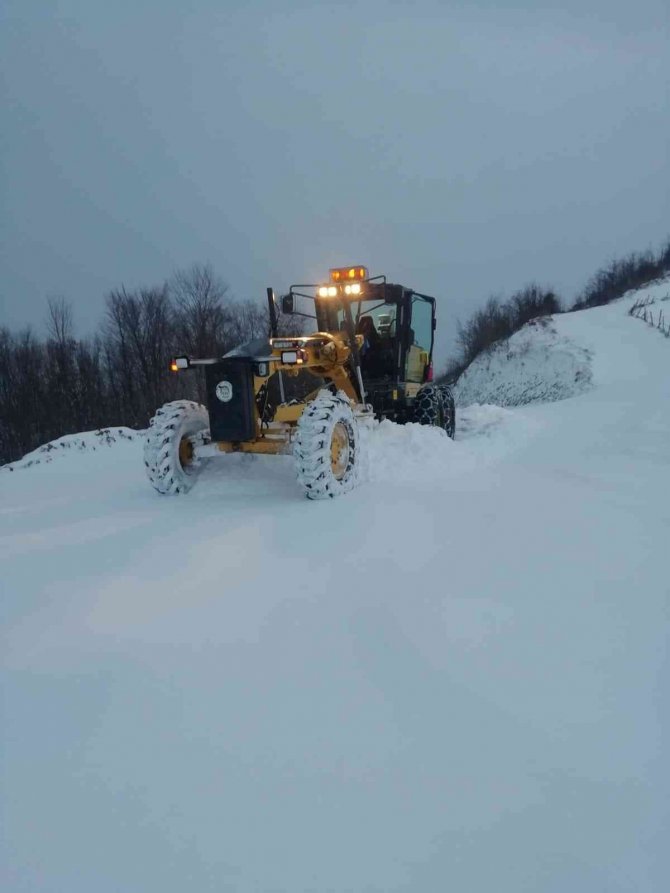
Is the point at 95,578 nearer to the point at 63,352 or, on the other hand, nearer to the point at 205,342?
the point at 205,342

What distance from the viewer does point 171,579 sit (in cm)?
285

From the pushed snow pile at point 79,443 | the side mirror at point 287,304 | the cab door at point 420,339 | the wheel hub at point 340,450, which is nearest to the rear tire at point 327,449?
the wheel hub at point 340,450

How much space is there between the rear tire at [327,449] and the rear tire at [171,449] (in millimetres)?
1166

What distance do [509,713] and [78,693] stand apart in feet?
4.64

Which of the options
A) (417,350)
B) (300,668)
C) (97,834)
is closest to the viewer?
(97,834)

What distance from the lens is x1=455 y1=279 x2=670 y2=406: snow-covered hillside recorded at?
15.4m

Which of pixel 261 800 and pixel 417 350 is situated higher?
pixel 417 350

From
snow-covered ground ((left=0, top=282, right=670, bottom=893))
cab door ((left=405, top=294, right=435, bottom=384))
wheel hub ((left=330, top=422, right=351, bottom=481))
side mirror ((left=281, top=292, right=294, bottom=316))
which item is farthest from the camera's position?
cab door ((left=405, top=294, right=435, bottom=384))

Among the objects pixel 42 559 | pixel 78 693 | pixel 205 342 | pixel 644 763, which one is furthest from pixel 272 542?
pixel 205 342

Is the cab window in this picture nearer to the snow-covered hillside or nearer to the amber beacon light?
the amber beacon light

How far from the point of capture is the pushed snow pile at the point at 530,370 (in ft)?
50.3

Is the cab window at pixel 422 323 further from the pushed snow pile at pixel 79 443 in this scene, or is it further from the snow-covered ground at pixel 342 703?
the pushed snow pile at pixel 79 443

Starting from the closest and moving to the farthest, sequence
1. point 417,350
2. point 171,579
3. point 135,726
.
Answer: point 135,726 → point 171,579 → point 417,350

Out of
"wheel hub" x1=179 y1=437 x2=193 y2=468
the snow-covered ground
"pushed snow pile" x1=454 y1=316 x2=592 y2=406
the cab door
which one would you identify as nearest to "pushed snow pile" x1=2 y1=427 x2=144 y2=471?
"wheel hub" x1=179 y1=437 x2=193 y2=468
